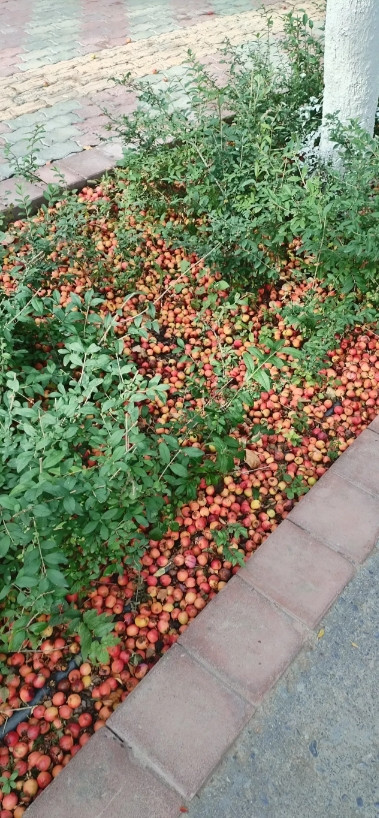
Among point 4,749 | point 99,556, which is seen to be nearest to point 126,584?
point 99,556

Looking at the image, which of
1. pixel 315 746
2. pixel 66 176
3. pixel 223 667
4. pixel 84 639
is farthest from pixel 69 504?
pixel 66 176

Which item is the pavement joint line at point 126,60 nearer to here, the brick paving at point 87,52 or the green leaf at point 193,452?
the brick paving at point 87,52

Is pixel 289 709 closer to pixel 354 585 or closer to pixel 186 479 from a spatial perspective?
pixel 354 585

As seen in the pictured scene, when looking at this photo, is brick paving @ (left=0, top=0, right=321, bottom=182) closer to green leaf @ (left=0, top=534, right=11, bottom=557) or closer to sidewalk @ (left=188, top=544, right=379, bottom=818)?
green leaf @ (left=0, top=534, right=11, bottom=557)

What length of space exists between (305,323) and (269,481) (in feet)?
2.91

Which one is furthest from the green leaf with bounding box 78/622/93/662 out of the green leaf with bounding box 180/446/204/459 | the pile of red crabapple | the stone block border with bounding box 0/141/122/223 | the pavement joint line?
the pavement joint line

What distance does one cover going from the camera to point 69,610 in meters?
1.88

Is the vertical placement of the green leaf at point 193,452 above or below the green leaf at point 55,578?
below

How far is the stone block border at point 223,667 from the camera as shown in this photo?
1664mm

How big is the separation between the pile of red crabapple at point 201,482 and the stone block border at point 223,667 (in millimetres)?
138

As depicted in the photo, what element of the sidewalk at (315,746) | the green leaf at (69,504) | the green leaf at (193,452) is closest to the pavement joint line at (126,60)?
the green leaf at (193,452)

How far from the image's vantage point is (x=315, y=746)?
1.76 metres

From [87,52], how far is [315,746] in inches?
266

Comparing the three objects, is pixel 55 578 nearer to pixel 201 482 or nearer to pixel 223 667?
pixel 223 667
